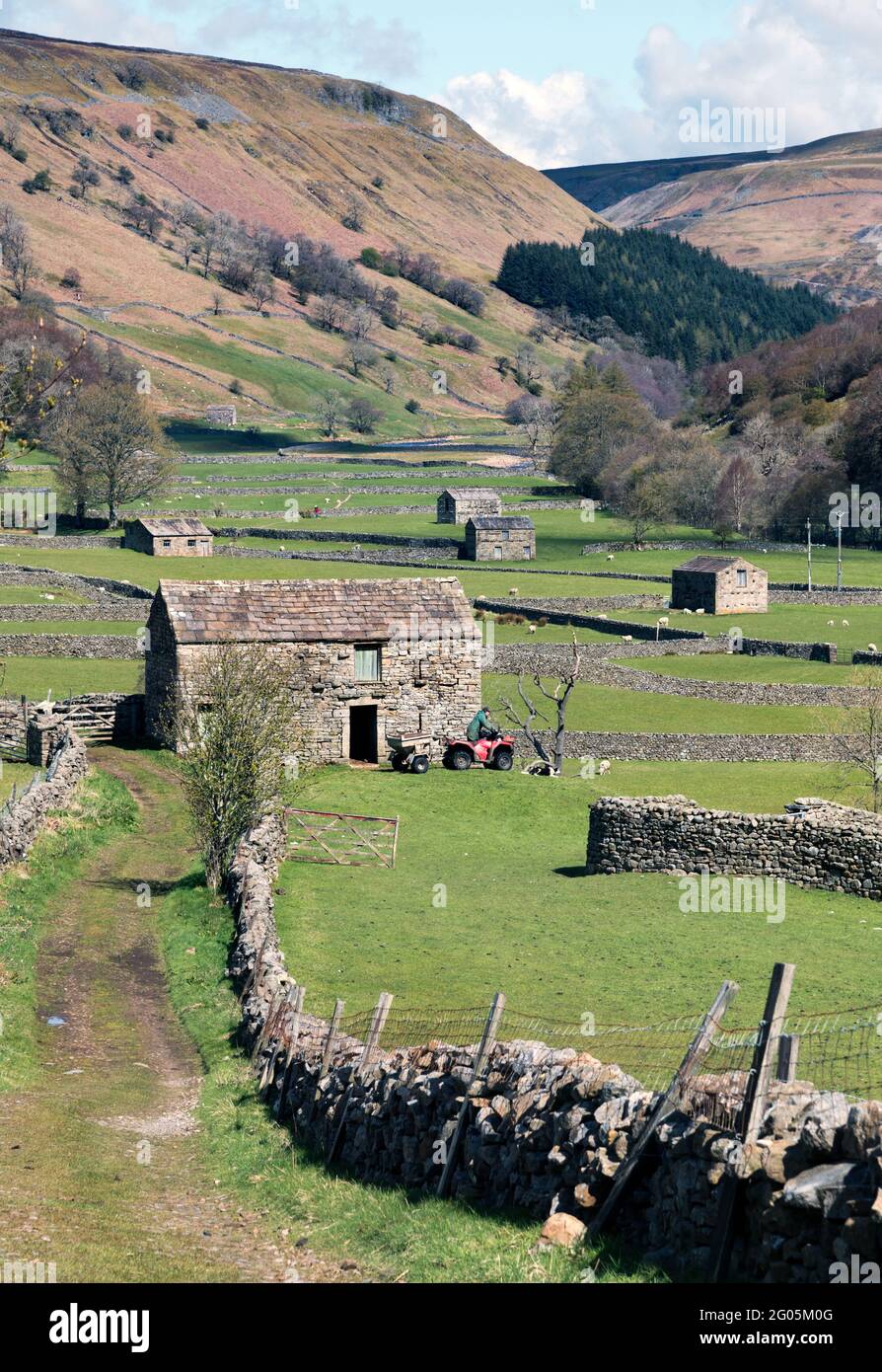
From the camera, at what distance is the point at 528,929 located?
1076 inches

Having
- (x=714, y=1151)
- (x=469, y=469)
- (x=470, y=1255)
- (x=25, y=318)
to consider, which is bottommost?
(x=470, y=1255)

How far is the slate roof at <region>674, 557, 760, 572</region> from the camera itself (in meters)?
89.8

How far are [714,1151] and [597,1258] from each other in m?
1.28

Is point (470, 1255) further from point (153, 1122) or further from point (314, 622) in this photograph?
point (314, 622)

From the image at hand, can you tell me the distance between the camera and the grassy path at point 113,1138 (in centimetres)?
1374

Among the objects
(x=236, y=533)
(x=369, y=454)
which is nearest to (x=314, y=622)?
(x=236, y=533)

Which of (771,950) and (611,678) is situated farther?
(611,678)

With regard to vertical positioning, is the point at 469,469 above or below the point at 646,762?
above

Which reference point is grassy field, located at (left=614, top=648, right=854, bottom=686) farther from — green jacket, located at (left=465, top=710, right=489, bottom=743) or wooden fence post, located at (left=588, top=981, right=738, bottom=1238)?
wooden fence post, located at (left=588, top=981, right=738, bottom=1238)

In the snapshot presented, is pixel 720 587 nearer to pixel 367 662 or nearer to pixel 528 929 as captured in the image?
pixel 367 662

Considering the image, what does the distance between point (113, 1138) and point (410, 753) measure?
27.6 m

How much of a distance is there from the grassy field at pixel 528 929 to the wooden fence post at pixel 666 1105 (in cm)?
790

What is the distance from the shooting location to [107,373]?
7244 inches

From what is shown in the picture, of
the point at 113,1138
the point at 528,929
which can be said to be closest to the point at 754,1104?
the point at 113,1138
